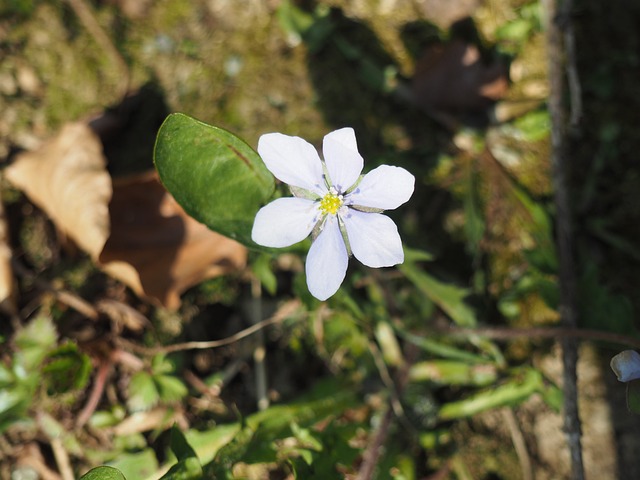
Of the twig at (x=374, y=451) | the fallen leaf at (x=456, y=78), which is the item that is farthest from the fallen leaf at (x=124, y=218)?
the fallen leaf at (x=456, y=78)

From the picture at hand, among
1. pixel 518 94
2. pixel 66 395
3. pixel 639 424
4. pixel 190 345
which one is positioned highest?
pixel 518 94

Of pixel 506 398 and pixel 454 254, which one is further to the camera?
pixel 454 254

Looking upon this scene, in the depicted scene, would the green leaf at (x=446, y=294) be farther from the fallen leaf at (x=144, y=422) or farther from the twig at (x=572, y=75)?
the fallen leaf at (x=144, y=422)

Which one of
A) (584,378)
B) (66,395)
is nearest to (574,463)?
(584,378)

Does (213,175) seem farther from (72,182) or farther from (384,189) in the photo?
(72,182)

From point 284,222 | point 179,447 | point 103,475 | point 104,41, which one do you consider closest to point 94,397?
point 179,447

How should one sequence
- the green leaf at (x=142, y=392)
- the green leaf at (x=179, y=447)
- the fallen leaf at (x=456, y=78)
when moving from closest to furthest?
the green leaf at (x=179, y=447) → the green leaf at (x=142, y=392) → the fallen leaf at (x=456, y=78)

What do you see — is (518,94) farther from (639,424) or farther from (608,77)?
(639,424)
